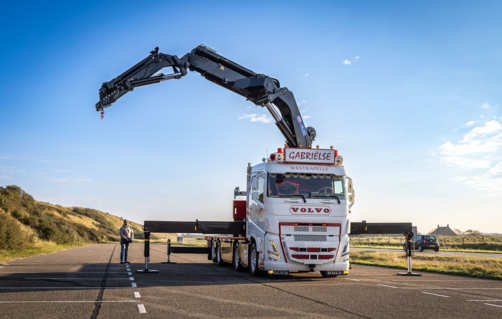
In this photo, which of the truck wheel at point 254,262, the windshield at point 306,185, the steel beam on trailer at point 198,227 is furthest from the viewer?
the steel beam on trailer at point 198,227

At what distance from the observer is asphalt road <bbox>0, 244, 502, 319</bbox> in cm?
735

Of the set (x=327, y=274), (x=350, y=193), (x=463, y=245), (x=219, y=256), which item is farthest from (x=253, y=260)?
(x=463, y=245)

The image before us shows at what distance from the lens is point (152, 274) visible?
14.1 m

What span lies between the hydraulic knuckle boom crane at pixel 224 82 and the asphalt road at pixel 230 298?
6568 mm

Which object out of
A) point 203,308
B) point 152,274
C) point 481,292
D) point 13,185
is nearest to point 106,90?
point 152,274

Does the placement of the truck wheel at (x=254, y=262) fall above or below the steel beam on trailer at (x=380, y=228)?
below

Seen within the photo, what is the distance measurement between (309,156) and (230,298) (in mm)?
6267

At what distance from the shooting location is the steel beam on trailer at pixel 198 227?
50.4 feet

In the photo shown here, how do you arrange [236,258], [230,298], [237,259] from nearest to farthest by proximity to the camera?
[230,298], [237,259], [236,258]

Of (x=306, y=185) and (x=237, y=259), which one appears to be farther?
(x=237, y=259)

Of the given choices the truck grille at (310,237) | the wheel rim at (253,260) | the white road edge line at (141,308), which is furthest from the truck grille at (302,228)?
the white road edge line at (141,308)

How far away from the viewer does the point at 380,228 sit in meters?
16.4

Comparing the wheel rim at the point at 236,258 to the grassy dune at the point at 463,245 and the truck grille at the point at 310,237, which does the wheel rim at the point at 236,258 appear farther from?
the grassy dune at the point at 463,245

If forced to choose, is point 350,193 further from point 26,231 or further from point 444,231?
point 444,231
